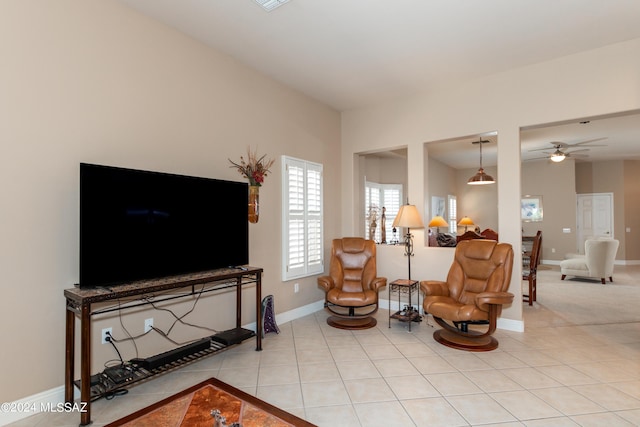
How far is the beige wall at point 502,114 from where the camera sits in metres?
3.58

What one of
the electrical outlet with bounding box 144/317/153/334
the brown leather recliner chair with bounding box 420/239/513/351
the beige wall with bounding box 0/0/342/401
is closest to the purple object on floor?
the beige wall with bounding box 0/0/342/401

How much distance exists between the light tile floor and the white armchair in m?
3.32

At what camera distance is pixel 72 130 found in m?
2.54

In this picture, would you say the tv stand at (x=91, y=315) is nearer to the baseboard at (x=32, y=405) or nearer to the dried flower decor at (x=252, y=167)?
the baseboard at (x=32, y=405)

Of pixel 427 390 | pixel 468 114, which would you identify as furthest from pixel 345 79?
pixel 427 390

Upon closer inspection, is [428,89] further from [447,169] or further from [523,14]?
[447,169]

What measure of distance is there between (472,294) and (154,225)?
11.4 feet

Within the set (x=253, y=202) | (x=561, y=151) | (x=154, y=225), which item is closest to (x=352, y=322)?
(x=253, y=202)

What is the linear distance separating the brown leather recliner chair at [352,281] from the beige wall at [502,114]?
0.71 metres

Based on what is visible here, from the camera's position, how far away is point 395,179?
7.85 meters

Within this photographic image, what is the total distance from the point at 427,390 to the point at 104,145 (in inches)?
131

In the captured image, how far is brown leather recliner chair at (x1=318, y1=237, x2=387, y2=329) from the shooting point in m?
4.21

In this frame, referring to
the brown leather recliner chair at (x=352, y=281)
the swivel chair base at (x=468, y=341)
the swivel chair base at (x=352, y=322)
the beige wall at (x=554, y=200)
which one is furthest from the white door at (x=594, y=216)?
the swivel chair base at (x=352, y=322)

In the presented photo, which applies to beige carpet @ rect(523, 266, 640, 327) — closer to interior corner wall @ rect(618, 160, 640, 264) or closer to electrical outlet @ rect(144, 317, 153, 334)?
interior corner wall @ rect(618, 160, 640, 264)
